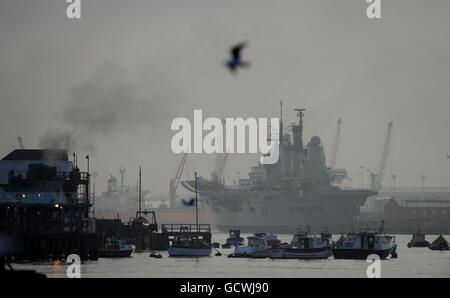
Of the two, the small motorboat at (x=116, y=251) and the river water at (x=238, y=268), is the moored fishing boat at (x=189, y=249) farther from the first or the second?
the small motorboat at (x=116, y=251)

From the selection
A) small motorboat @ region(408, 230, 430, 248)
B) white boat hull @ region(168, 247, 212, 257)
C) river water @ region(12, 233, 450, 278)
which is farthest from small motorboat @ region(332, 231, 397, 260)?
small motorboat @ region(408, 230, 430, 248)

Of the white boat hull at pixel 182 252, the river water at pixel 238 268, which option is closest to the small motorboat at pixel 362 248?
the river water at pixel 238 268

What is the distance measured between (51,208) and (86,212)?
327 inches

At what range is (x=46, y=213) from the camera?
12094cm

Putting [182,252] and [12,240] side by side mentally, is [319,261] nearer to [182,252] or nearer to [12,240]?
[182,252]

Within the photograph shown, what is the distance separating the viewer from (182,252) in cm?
13162

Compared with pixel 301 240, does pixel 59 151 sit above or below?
above

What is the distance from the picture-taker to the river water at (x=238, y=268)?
95.8 meters

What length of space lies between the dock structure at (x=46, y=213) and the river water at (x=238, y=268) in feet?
15.6

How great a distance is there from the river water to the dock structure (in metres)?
4.74

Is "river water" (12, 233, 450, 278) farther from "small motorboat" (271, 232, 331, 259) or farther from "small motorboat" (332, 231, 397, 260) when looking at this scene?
"small motorboat" (332, 231, 397, 260)

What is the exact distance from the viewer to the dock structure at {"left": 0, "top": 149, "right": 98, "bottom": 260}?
380ft

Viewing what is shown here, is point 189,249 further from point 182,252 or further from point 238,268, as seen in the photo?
point 238,268
